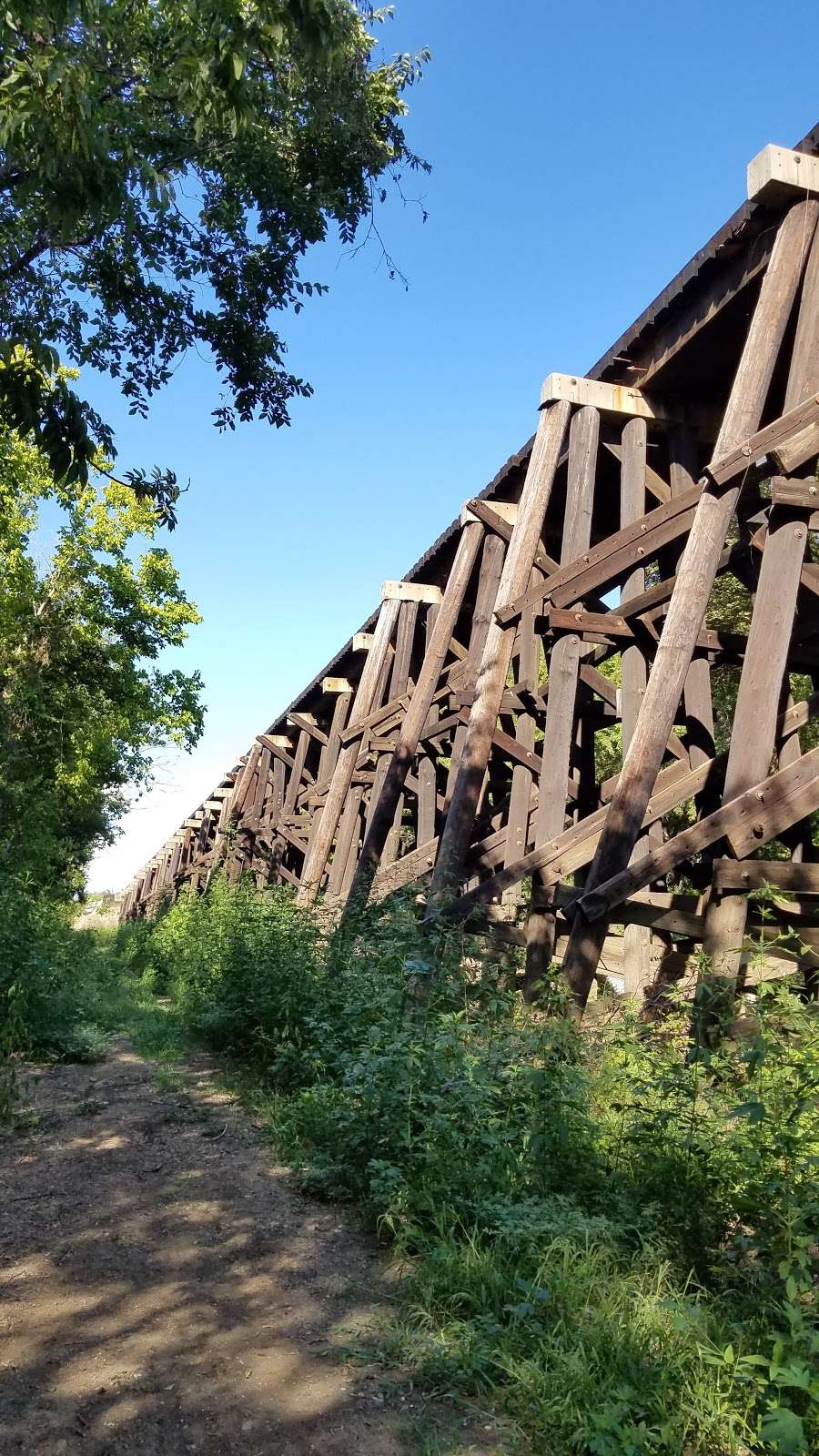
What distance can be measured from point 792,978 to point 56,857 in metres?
9.77

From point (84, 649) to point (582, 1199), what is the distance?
16434 millimetres

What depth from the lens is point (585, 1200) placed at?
2.87 meters

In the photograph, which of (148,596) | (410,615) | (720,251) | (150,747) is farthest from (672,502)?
(150,747)

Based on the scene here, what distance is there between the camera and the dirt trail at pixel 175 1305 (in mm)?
2154

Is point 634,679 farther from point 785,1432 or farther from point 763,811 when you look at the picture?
point 785,1432

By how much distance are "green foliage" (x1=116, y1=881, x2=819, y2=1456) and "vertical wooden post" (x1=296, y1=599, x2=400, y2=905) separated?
5310 millimetres

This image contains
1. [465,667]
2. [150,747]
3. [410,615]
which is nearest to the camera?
[465,667]

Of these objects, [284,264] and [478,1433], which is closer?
[478,1433]

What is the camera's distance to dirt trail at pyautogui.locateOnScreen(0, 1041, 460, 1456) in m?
2.15

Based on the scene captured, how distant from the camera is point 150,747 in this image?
2088 cm

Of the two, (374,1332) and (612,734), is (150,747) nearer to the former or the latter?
(612,734)

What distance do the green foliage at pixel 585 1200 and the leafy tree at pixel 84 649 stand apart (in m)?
12.0

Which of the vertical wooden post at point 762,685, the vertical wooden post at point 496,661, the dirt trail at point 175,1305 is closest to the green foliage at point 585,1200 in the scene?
the dirt trail at point 175,1305

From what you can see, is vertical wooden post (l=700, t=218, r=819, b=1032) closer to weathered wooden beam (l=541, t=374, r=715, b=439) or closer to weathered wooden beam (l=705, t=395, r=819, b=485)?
weathered wooden beam (l=705, t=395, r=819, b=485)
